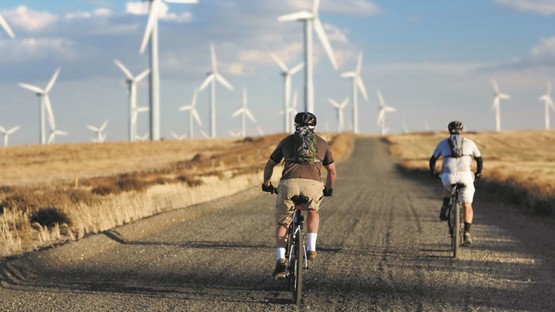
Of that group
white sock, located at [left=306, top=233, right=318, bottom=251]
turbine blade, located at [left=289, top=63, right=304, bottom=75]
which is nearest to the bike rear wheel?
white sock, located at [left=306, top=233, right=318, bottom=251]

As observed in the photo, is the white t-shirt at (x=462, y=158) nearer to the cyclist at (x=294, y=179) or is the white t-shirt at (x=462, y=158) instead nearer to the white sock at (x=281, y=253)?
the cyclist at (x=294, y=179)

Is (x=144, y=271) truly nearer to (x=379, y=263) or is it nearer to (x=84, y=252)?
(x=84, y=252)

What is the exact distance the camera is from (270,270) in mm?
9773

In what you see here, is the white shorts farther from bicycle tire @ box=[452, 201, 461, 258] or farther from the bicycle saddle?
the bicycle saddle

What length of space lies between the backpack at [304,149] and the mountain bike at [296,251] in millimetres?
430

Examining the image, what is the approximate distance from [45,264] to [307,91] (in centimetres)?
4312

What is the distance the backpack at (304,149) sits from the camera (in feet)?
26.1

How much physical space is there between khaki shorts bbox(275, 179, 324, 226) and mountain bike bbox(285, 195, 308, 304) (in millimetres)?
73

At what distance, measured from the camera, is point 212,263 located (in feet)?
34.1

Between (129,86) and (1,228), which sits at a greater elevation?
(129,86)

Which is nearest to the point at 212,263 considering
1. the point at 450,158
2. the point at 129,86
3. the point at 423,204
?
the point at 450,158

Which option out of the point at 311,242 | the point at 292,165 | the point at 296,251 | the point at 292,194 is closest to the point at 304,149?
the point at 292,165

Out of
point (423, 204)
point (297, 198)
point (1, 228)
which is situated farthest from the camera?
Answer: point (423, 204)

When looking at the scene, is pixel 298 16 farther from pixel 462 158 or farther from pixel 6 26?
pixel 462 158
